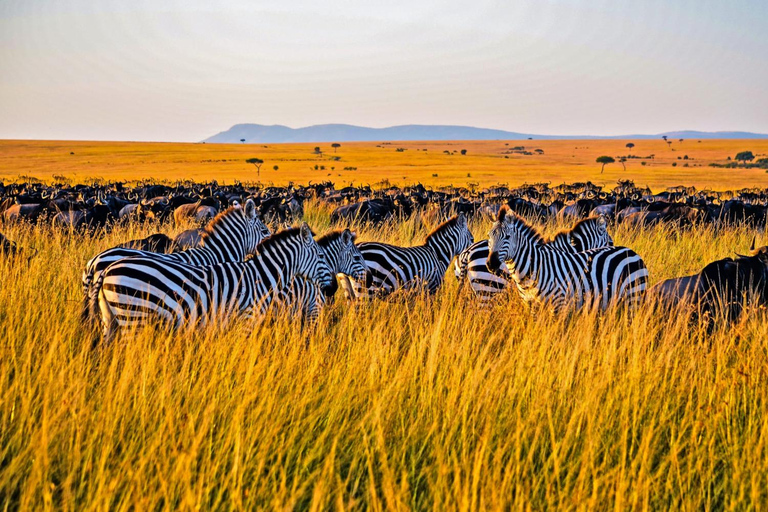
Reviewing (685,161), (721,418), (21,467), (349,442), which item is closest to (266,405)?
(349,442)

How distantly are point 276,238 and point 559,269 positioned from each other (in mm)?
3194

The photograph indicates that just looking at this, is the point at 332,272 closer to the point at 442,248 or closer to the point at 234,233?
the point at 234,233

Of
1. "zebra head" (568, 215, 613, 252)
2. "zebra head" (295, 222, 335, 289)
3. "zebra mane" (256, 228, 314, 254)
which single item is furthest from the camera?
"zebra head" (568, 215, 613, 252)

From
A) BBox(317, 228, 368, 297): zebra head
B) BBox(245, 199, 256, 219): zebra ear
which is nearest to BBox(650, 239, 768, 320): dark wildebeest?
BBox(317, 228, 368, 297): zebra head

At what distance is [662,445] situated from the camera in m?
3.37

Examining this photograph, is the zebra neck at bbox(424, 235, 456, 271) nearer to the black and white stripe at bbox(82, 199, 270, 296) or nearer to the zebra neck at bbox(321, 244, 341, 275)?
the zebra neck at bbox(321, 244, 341, 275)

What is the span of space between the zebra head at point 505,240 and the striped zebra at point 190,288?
2.06m

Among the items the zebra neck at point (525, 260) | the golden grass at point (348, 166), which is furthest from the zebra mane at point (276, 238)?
the golden grass at point (348, 166)

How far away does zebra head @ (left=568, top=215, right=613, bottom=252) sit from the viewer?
8.56 meters

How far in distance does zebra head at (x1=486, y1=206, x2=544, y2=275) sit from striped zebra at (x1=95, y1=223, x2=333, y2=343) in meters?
2.06

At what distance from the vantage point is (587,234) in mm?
8680

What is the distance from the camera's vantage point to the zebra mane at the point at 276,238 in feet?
19.6

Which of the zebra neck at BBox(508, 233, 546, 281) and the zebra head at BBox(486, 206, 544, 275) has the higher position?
the zebra head at BBox(486, 206, 544, 275)

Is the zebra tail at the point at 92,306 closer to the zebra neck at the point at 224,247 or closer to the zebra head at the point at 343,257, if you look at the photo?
the zebra neck at the point at 224,247
